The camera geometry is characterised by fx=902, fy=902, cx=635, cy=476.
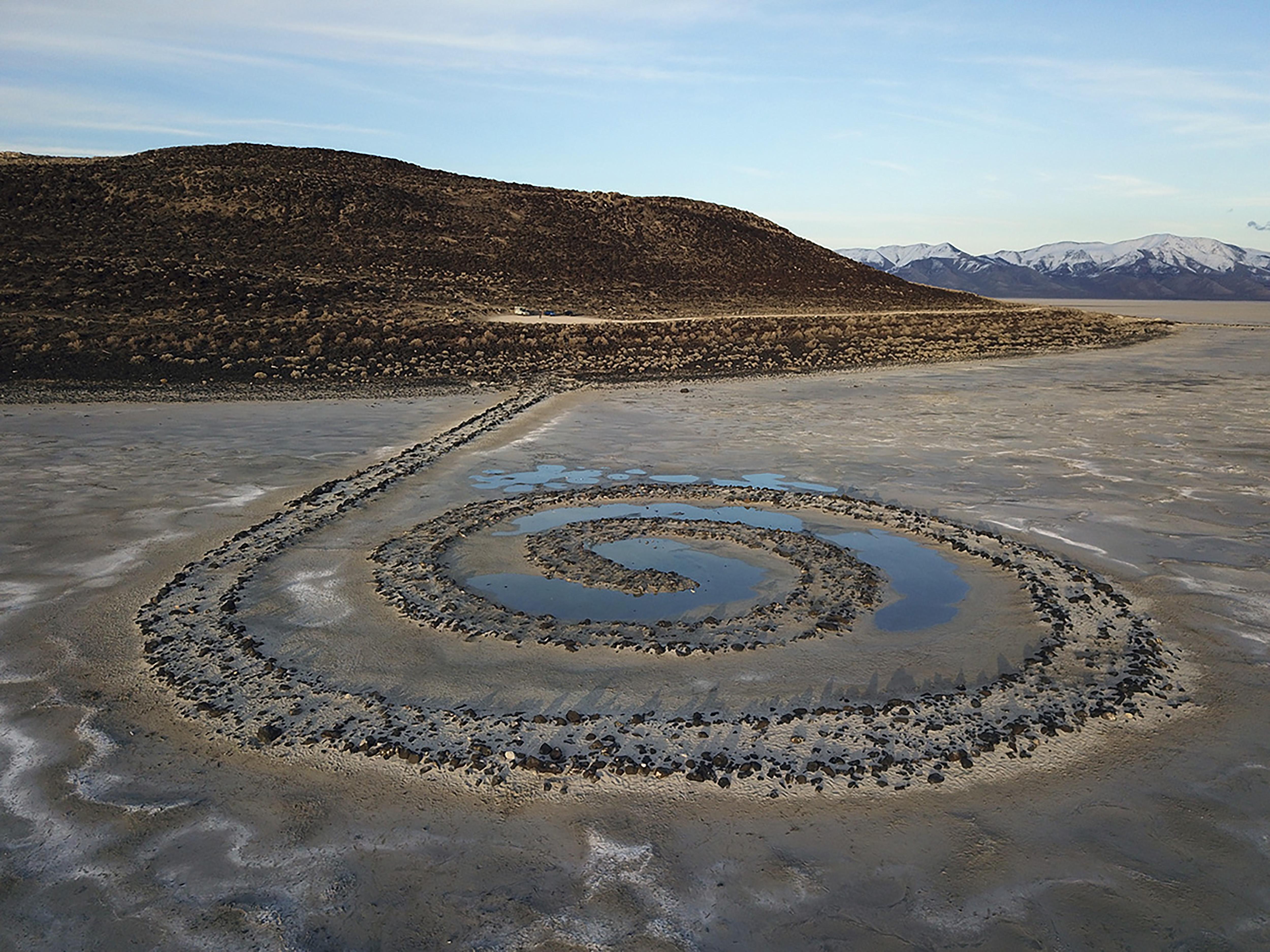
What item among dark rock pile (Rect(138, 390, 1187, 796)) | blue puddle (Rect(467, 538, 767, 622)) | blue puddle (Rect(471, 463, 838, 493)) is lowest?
dark rock pile (Rect(138, 390, 1187, 796))

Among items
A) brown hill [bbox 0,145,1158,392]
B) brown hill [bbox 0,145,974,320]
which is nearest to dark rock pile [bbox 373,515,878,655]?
brown hill [bbox 0,145,1158,392]

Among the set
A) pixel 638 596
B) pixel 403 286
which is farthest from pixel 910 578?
pixel 403 286

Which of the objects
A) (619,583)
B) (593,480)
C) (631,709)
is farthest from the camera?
(593,480)

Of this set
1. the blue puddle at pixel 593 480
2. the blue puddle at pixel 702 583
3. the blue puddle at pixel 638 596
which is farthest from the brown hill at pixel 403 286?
the blue puddle at pixel 638 596

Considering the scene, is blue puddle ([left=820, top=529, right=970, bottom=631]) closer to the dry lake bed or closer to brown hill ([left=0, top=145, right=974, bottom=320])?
the dry lake bed

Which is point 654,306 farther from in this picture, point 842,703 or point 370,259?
point 842,703

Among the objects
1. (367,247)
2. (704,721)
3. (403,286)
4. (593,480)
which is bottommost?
(704,721)

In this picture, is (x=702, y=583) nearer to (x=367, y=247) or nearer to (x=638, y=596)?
(x=638, y=596)
